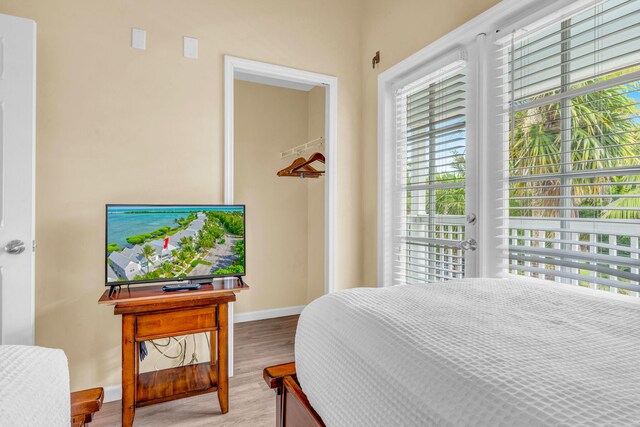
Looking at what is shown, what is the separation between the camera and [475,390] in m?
0.55

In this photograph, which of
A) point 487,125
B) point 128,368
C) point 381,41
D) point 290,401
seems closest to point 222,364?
point 128,368

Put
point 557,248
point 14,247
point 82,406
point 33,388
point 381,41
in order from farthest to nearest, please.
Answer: point 381,41
point 14,247
point 557,248
point 82,406
point 33,388

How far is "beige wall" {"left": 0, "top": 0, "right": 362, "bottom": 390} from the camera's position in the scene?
2117 mm

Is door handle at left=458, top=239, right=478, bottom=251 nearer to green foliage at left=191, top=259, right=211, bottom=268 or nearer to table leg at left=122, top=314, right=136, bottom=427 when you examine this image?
green foliage at left=191, top=259, right=211, bottom=268

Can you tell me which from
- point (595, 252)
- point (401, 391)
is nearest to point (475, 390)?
point (401, 391)

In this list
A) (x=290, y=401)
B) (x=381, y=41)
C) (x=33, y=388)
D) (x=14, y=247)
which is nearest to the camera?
(x=33, y=388)

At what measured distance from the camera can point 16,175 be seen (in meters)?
1.87

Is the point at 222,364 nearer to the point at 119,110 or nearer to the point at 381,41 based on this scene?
the point at 119,110

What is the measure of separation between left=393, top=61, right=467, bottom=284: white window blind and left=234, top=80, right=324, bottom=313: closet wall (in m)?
1.37

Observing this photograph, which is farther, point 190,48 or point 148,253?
point 190,48

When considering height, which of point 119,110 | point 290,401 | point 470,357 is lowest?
point 290,401

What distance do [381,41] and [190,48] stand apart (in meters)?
1.44

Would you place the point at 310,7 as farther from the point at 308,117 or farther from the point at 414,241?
the point at 414,241

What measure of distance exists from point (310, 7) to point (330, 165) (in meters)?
1.27
